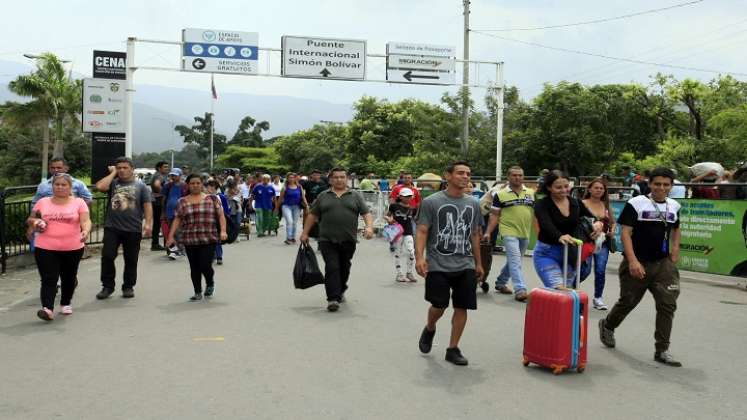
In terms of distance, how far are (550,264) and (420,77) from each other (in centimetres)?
2085

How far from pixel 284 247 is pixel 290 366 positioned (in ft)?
34.2

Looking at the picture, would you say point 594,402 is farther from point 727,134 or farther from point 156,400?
point 727,134

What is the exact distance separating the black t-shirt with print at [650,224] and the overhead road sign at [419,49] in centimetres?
2051

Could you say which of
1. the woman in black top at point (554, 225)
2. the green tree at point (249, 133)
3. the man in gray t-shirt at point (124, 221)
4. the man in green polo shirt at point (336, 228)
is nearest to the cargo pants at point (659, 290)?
the woman in black top at point (554, 225)

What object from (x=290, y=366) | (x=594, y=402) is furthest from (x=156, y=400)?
(x=594, y=402)

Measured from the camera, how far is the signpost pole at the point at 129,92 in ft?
72.5

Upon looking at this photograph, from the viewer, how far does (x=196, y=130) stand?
437ft

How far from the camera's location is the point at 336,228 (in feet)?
28.1

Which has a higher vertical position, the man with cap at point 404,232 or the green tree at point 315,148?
the green tree at point 315,148

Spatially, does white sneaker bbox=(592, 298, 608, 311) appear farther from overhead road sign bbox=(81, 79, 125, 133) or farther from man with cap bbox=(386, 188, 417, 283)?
overhead road sign bbox=(81, 79, 125, 133)

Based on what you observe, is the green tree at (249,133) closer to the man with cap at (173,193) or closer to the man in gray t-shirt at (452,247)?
the man with cap at (173,193)

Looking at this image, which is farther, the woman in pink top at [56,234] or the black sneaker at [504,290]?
the black sneaker at [504,290]

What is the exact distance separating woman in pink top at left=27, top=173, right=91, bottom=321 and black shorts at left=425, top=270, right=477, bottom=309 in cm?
404

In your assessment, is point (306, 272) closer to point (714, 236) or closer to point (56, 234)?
point (56, 234)
